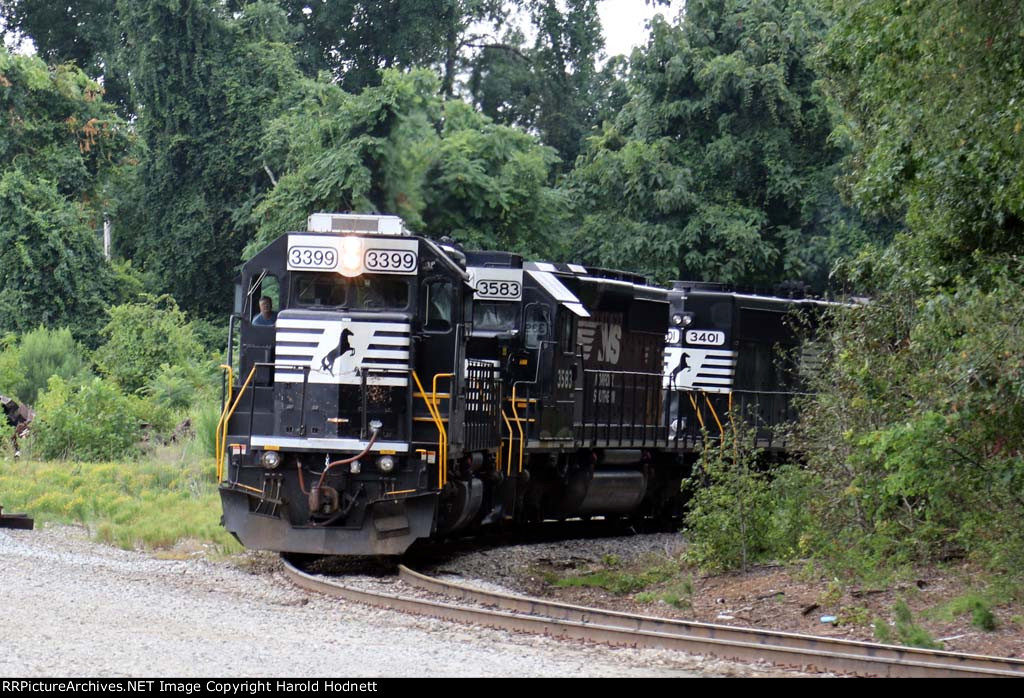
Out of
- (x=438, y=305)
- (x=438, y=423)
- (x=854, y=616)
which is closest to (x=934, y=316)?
(x=854, y=616)

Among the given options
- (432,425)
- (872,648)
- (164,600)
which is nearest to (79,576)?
(164,600)

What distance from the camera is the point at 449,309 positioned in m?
12.6

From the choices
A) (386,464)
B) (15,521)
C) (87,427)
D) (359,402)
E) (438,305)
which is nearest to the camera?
(386,464)

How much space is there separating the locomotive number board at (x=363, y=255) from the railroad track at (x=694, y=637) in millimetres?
3004

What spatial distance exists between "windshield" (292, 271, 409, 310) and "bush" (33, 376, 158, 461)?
1068 cm

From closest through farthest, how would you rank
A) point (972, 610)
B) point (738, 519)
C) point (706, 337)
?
point (972, 610) < point (738, 519) < point (706, 337)

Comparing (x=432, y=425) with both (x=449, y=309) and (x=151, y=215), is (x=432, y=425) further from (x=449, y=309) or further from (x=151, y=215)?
(x=151, y=215)

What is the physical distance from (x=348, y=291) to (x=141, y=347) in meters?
20.0

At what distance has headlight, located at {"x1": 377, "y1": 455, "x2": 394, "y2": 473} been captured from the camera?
11883 millimetres

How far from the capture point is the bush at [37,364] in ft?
92.5

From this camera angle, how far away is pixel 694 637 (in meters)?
8.40

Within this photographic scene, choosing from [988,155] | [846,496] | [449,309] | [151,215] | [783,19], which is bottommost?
[846,496]

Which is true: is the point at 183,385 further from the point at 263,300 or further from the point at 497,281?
the point at 263,300

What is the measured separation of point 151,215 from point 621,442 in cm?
2473
